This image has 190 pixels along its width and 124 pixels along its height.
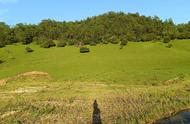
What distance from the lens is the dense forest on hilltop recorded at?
118 meters

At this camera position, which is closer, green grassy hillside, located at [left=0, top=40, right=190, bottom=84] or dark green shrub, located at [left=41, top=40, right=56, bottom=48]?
green grassy hillside, located at [left=0, top=40, right=190, bottom=84]

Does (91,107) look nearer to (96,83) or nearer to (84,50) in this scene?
(96,83)

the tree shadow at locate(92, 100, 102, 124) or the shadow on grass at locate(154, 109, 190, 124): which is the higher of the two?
the tree shadow at locate(92, 100, 102, 124)

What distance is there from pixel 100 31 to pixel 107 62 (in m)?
38.1

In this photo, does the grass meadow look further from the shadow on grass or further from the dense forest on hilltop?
the dense forest on hilltop

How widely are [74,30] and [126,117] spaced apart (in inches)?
4037

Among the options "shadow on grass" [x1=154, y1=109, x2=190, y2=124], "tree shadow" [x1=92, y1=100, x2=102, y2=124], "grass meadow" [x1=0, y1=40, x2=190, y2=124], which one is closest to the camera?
"tree shadow" [x1=92, y1=100, x2=102, y2=124]

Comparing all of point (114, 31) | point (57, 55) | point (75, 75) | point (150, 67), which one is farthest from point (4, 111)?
point (114, 31)

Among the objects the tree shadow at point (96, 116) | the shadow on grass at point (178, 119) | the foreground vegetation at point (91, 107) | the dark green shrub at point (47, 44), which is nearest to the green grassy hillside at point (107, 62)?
the dark green shrub at point (47, 44)

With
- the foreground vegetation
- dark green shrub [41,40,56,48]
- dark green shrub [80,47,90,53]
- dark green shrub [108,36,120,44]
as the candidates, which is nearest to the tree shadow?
the foreground vegetation

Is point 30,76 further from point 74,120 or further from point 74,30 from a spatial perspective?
point 74,30

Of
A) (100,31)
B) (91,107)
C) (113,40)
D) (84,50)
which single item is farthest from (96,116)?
(100,31)

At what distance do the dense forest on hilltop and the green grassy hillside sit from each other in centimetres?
439

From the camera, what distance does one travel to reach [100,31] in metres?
125
